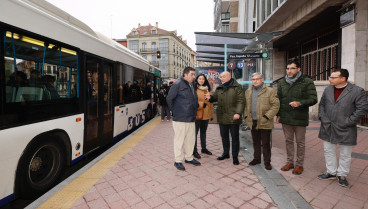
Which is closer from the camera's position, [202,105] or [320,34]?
[202,105]

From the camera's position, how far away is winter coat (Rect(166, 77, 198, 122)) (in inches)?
154

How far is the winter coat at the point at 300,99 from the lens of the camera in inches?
140

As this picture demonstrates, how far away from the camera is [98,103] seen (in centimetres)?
495

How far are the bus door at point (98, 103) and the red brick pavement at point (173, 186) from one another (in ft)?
3.10

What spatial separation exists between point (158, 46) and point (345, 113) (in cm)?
5968

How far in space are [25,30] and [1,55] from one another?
536mm

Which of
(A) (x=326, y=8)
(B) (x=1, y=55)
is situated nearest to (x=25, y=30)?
(B) (x=1, y=55)

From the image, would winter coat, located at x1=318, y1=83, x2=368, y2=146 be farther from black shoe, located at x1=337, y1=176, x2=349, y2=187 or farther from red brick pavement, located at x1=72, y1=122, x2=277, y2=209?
red brick pavement, located at x1=72, y1=122, x2=277, y2=209

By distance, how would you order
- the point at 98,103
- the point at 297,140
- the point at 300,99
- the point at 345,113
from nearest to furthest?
the point at 345,113, the point at 300,99, the point at 297,140, the point at 98,103

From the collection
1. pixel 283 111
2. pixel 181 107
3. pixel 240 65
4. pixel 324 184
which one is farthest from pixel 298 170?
pixel 240 65

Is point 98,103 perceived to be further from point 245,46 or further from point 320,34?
point 320,34

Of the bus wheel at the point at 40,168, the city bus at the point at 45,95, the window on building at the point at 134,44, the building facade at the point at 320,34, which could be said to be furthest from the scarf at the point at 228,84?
the window on building at the point at 134,44

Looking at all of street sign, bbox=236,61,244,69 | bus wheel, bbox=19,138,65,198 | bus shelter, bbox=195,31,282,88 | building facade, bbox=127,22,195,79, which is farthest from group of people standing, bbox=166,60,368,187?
building facade, bbox=127,22,195,79

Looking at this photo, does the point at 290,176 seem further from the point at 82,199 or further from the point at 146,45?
the point at 146,45
